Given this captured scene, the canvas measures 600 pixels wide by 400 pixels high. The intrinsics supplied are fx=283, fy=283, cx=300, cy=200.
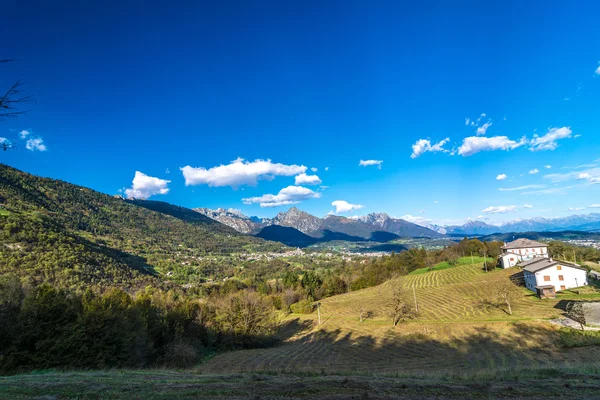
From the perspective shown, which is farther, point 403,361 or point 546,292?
point 546,292

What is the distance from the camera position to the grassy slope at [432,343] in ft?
94.6

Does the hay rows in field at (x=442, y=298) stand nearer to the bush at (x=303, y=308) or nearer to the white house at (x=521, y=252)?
the bush at (x=303, y=308)

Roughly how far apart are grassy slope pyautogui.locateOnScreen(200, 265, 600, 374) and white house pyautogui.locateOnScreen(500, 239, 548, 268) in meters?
31.1

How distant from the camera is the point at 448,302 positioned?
217 ft

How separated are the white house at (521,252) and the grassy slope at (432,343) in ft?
102

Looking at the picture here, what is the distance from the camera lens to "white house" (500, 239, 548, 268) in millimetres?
92875

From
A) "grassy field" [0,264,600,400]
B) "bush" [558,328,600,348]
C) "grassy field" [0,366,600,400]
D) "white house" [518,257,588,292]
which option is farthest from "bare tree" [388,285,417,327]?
"grassy field" [0,366,600,400]

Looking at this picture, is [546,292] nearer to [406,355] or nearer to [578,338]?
[578,338]

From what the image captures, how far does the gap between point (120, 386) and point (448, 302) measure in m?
71.2

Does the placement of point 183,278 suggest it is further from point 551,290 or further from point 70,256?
point 551,290

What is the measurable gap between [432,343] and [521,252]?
273ft

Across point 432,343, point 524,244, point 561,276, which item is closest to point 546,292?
point 561,276

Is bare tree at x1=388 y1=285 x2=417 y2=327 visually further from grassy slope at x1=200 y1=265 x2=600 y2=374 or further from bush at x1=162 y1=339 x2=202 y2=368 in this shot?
bush at x1=162 y1=339 x2=202 y2=368

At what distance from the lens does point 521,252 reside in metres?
99.6
